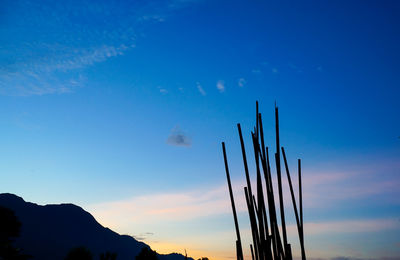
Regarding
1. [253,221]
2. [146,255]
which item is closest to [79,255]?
[146,255]

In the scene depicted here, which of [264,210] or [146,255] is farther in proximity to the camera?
[146,255]

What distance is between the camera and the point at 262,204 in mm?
5004

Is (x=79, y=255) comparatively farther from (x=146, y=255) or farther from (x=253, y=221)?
(x=253, y=221)

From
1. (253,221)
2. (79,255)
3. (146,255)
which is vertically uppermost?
(253,221)

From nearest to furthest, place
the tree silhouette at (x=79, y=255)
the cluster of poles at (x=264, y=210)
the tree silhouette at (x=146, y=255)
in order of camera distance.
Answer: the cluster of poles at (x=264, y=210)
the tree silhouette at (x=79, y=255)
the tree silhouette at (x=146, y=255)

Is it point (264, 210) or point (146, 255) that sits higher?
point (264, 210)

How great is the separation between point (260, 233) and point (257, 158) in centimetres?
118

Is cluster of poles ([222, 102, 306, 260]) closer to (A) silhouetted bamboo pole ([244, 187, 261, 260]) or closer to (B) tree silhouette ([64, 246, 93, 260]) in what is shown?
(A) silhouetted bamboo pole ([244, 187, 261, 260])

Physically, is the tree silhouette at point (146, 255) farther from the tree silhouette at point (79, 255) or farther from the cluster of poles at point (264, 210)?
the cluster of poles at point (264, 210)

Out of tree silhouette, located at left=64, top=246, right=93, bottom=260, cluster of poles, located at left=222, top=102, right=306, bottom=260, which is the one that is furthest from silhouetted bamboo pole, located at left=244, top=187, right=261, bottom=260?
tree silhouette, located at left=64, top=246, right=93, bottom=260

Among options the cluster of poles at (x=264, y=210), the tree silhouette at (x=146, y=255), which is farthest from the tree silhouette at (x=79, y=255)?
the cluster of poles at (x=264, y=210)

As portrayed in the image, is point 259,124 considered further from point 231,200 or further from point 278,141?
point 231,200

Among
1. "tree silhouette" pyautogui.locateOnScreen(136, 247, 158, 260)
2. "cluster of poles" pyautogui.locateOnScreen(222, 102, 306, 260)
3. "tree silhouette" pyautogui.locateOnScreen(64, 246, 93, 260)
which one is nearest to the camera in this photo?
"cluster of poles" pyautogui.locateOnScreen(222, 102, 306, 260)

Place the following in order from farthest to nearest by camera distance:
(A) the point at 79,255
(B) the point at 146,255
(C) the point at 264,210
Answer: (B) the point at 146,255 → (A) the point at 79,255 → (C) the point at 264,210
